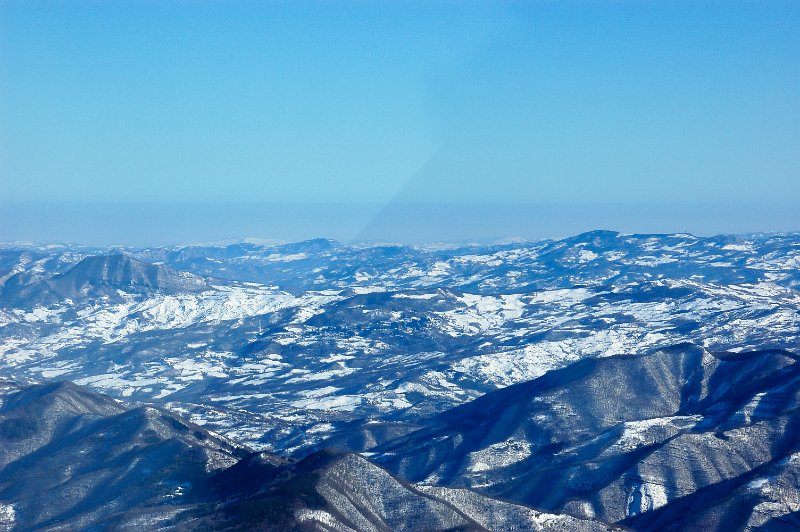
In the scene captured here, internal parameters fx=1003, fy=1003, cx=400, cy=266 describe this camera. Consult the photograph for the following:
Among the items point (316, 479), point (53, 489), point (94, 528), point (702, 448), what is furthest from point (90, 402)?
point (702, 448)

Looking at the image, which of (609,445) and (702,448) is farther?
(609,445)

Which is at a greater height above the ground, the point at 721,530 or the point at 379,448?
the point at 721,530

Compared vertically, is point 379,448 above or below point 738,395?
below

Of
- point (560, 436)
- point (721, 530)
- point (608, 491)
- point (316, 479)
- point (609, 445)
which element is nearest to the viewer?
point (316, 479)

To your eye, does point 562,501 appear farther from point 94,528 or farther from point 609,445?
point 94,528

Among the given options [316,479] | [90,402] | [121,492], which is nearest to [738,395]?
[316,479]

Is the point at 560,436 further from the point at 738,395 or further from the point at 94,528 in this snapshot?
the point at 94,528

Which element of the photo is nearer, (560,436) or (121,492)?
(121,492)

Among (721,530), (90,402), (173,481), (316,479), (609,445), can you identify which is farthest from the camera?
(90,402)

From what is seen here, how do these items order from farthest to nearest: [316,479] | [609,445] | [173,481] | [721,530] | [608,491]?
[609,445]
[608,491]
[173,481]
[721,530]
[316,479]
